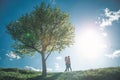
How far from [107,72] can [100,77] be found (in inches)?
104

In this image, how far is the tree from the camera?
44875 mm

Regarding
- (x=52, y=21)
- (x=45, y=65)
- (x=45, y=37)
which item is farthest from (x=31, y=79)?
(x=52, y=21)

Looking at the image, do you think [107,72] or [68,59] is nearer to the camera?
[107,72]

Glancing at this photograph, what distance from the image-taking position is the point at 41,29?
45.2m

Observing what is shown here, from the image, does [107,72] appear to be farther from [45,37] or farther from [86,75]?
[45,37]

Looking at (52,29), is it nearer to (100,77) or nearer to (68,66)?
(68,66)

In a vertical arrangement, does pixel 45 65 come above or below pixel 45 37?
below

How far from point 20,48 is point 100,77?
21.2 metres

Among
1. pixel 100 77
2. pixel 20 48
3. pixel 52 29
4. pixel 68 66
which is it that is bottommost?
pixel 100 77

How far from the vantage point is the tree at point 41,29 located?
44875 mm

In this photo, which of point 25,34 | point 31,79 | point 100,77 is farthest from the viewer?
point 25,34

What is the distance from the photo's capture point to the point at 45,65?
150ft

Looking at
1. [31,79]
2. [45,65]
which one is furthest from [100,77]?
[45,65]

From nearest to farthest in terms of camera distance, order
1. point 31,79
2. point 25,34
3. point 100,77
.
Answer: point 100,77 → point 31,79 → point 25,34
